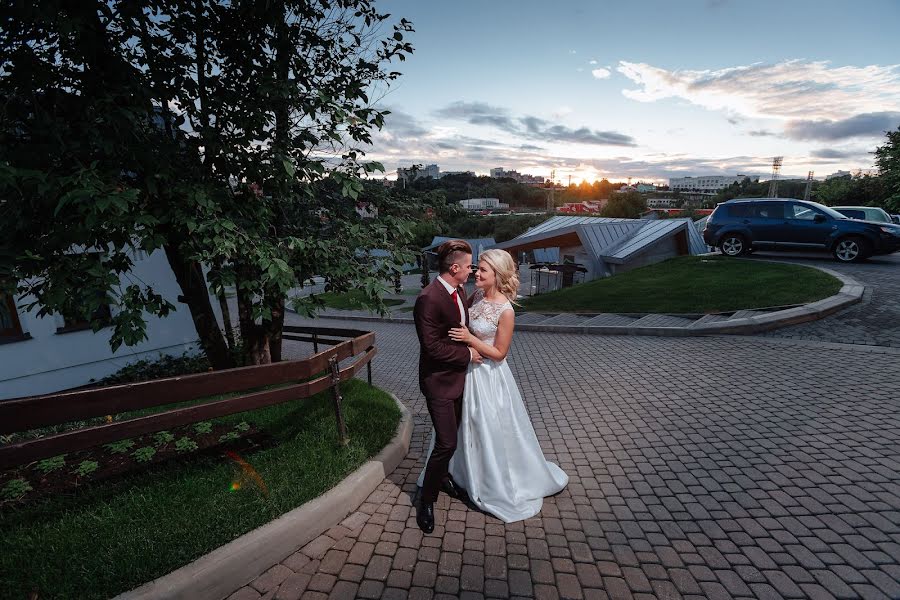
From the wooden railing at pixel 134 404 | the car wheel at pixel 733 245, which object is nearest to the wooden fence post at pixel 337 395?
the wooden railing at pixel 134 404

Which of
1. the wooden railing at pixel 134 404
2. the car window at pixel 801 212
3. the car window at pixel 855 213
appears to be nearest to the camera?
the wooden railing at pixel 134 404

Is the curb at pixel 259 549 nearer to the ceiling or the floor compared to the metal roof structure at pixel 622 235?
nearer to the floor

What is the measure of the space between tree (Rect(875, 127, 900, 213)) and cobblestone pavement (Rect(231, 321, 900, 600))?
107ft

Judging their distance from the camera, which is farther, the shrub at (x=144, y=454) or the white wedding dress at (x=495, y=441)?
the shrub at (x=144, y=454)

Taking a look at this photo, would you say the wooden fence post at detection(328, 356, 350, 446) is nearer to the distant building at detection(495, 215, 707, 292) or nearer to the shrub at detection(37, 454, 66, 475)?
the shrub at detection(37, 454, 66, 475)

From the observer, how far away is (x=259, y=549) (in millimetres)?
3090

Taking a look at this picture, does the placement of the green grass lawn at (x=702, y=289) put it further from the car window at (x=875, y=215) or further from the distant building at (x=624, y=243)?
the car window at (x=875, y=215)

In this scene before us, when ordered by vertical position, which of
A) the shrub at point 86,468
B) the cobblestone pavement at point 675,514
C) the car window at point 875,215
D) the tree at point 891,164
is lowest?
the cobblestone pavement at point 675,514

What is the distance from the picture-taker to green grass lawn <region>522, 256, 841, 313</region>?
34.0 ft

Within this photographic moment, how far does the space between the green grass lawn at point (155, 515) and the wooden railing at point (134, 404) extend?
0.70 metres

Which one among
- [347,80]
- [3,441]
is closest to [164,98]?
[347,80]

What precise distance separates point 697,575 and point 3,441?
779 centimetres

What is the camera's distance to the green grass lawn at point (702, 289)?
10.4 meters

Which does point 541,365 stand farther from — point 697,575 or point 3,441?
point 3,441
